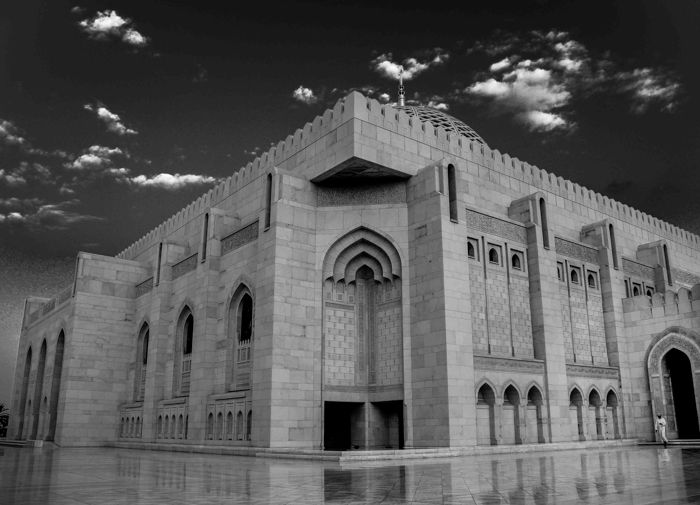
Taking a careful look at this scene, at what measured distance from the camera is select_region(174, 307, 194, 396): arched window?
23047 millimetres

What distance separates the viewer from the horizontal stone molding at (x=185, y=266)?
23438 mm

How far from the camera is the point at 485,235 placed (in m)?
19.4

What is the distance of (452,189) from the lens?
1819cm

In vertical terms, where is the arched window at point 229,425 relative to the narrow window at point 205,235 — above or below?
below

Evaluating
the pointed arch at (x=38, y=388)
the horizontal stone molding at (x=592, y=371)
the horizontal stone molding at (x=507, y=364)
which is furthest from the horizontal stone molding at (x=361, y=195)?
the pointed arch at (x=38, y=388)

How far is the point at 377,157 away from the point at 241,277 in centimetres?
596

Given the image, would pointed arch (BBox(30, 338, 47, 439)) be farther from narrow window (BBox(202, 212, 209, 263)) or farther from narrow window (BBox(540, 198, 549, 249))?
narrow window (BBox(540, 198, 549, 249))

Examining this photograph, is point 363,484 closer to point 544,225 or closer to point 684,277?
point 544,225

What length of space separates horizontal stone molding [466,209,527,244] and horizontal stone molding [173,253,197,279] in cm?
1055

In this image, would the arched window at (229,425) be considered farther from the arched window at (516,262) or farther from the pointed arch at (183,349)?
the arched window at (516,262)

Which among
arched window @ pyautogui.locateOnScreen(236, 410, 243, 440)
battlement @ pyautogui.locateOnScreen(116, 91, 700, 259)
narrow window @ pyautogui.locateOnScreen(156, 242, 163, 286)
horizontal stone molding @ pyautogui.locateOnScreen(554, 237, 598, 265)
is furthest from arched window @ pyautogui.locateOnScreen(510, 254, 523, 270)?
narrow window @ pyautogui.locateOnScreen(156, 242, 163, 286)

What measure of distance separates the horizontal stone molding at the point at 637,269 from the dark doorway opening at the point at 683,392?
3.55 meters

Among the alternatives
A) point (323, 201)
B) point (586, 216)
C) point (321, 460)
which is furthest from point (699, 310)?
point (321, 460)

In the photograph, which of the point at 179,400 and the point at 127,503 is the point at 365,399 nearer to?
the point at 179,400
